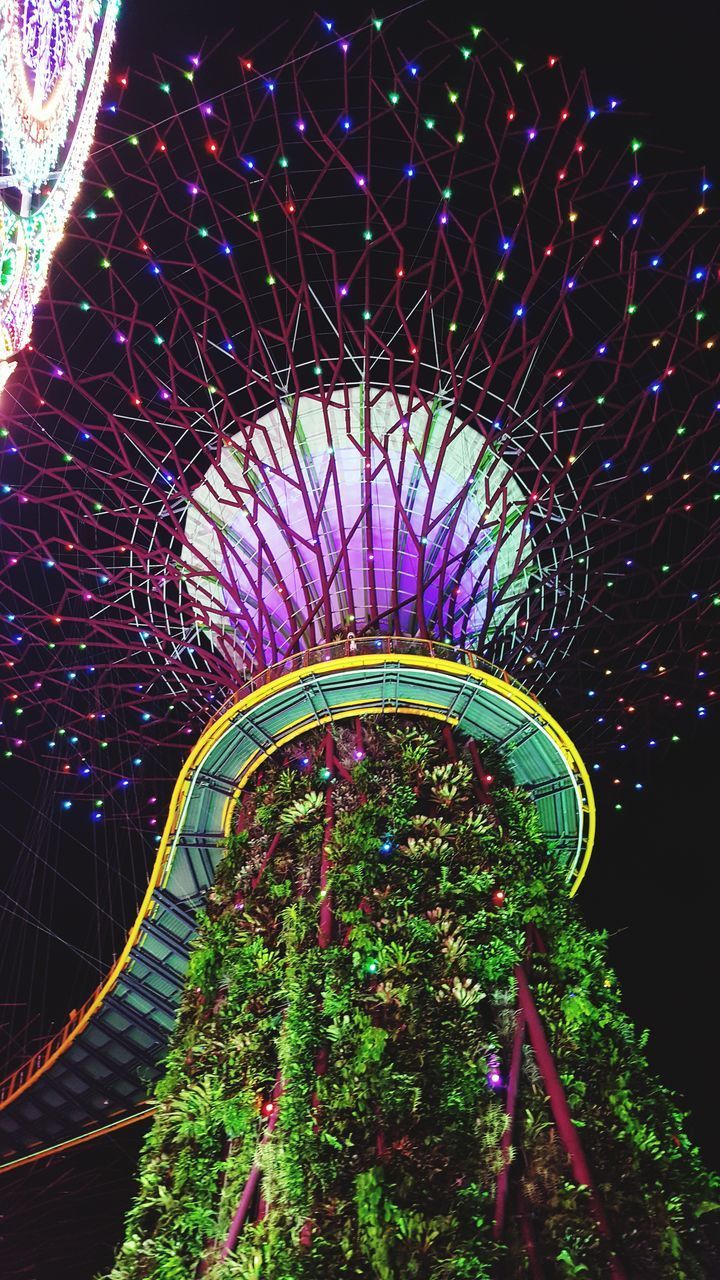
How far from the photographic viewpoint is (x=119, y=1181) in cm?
3139

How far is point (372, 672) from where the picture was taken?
65.6ft

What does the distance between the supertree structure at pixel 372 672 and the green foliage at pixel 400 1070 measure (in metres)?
0.06

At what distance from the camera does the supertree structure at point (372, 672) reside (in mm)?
14180

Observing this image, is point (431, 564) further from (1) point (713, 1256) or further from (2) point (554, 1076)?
(1) point (713, 1256)

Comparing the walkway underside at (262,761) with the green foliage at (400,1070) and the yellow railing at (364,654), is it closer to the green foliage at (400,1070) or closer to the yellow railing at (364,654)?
the yellow railing at (364,654)

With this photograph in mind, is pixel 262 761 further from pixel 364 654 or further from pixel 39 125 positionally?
pixel 39 125

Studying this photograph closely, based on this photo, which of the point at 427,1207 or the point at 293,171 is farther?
the point at 293,171

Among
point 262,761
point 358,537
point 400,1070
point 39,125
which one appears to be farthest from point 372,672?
point 39,125

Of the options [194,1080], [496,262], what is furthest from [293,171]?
[194,1080]

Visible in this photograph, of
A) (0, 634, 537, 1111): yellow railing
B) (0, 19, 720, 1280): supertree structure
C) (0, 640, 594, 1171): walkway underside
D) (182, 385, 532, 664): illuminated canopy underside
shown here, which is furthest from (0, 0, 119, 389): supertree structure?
(0, 640, 594, 1171): walkway underside

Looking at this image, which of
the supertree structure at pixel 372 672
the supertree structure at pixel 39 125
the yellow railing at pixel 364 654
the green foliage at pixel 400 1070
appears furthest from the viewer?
the yellow railing at pixel 364 654

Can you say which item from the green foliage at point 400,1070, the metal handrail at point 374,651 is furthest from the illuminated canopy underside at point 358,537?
the green foliage at point 400,1070

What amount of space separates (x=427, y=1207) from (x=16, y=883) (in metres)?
26.7

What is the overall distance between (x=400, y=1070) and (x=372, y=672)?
26.4 ft
